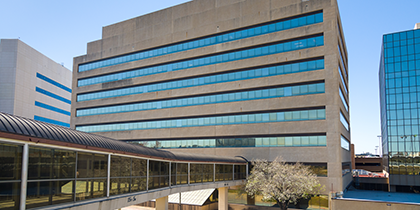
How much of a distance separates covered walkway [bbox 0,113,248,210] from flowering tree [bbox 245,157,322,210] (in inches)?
565

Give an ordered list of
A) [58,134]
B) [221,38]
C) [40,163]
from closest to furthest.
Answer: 1. [40,163]
2. [58,134]
3. [221,38]

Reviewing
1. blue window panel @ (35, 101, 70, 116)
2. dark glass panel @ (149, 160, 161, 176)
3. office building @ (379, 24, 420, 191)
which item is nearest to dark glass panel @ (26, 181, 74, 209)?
dark glass panel @ (149, 160, 161, 176)

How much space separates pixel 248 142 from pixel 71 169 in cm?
3266

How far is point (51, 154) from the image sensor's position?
14.0m

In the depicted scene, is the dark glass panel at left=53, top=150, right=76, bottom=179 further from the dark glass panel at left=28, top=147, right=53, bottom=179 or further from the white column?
the white column

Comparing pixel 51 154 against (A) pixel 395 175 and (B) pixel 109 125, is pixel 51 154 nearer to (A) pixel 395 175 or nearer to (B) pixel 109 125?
(B) pixel 109 125

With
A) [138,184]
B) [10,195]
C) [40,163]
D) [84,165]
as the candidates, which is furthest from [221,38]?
[10,195]

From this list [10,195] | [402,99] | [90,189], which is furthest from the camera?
[402,99]

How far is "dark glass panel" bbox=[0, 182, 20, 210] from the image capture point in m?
11.6

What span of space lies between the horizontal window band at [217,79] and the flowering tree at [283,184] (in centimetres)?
1354

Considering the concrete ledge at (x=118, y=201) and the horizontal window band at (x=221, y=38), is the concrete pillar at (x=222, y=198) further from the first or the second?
the horizontal window band at (x=221, y=38)

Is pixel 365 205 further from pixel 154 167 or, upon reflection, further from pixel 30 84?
pixel 30 84

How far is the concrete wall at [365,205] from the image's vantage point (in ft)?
101

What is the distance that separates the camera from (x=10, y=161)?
12.0m
